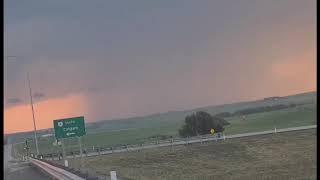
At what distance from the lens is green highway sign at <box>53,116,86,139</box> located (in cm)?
4372

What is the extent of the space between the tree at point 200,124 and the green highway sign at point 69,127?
4923 centimetres

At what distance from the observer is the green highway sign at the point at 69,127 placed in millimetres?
43719

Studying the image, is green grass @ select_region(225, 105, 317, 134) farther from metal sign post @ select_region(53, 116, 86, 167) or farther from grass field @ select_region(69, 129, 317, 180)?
metal sign post @ select_region(53, 116, 86, 167)

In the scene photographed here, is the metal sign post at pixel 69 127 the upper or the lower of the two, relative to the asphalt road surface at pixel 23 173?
upper

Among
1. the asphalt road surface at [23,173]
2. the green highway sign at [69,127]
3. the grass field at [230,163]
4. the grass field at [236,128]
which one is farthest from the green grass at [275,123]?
the green highway sign at [69,127]

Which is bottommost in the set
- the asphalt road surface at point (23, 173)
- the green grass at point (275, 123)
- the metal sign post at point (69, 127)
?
the asphalt road surface at point (23, 173)

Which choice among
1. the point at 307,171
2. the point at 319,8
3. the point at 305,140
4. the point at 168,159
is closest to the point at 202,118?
the point at 305,140

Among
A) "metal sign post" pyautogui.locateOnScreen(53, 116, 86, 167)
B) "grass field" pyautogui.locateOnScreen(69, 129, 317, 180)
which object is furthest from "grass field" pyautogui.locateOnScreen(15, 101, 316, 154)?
"metal sign post" pyautogui.locateOnScreen(53, 116, 86, 167)

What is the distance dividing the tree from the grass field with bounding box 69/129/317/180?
3278 cm

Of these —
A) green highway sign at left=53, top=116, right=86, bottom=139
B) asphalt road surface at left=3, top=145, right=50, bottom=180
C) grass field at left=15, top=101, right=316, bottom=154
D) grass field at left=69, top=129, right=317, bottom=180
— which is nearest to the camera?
grass field at left=69, top=129, right=317, bottom=180

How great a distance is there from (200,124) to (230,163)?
52834mm

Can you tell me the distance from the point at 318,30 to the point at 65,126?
32291 mm

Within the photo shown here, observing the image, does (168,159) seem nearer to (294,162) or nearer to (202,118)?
(294,162)

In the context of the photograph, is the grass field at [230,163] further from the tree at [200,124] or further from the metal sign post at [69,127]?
the tree at [200,124]
